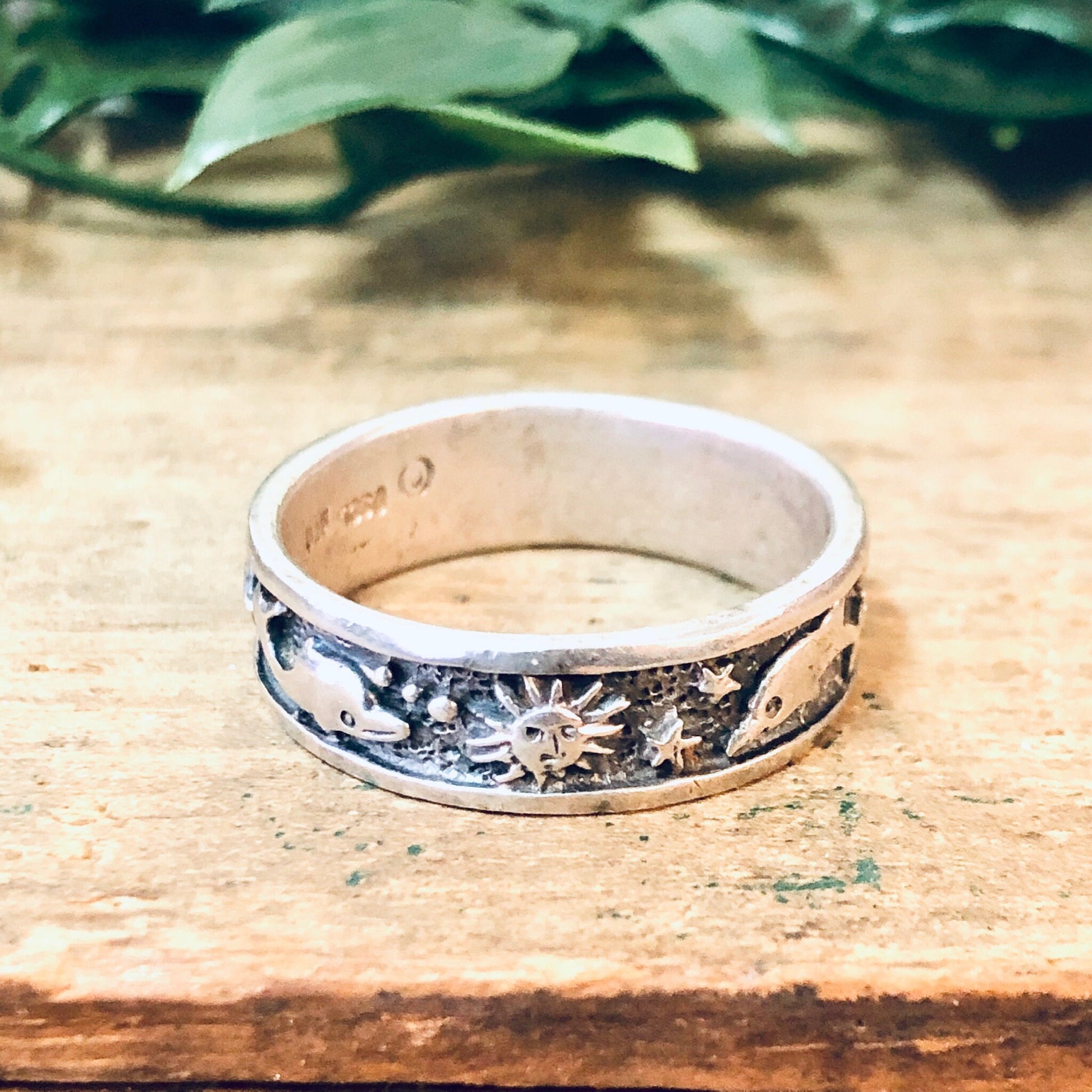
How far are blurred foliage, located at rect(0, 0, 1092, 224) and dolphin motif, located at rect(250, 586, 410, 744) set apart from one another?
1.80 feet

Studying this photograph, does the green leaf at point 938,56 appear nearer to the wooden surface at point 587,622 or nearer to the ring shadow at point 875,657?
the wooden surface at point 587,622

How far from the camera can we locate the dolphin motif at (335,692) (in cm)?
63

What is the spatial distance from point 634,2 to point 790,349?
15.3 inches

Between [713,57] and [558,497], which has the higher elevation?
[713,57]

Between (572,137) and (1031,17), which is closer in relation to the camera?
(572,137)

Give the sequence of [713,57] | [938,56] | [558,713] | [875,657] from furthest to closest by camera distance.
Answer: [938,56] → [713,57] → [875,657] → [558,713]

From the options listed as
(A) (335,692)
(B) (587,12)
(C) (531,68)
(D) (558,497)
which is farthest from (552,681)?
(B) (587,12)

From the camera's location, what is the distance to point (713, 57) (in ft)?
3.56

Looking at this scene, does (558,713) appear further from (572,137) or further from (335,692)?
(572,137)

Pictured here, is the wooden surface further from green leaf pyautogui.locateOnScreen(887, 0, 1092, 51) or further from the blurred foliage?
green leaf pyautogui.locateOnScreen(887, 0, 1092, 51)

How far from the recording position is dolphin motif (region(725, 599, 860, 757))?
2.09ft

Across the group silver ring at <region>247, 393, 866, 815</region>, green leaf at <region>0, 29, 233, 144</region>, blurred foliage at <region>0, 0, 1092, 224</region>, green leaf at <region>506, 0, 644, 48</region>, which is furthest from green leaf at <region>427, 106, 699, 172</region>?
green leaf at <region>0, 29, 233, 144</region>

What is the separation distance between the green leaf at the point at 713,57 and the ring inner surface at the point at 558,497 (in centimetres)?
32

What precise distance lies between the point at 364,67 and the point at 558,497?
406 millimetres
